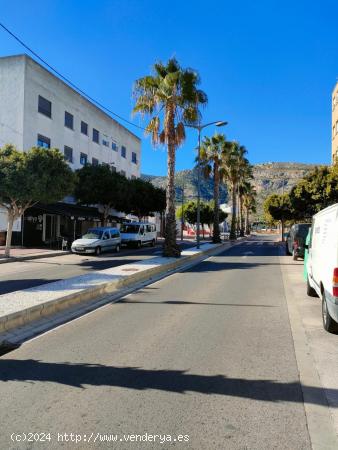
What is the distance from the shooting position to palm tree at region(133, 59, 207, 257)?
23.4 metres

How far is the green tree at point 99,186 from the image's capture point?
3569cm

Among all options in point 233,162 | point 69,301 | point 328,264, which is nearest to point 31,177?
point 69,301

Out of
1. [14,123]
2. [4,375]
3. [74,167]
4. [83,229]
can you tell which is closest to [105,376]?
[4,375]

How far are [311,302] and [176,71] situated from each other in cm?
1685

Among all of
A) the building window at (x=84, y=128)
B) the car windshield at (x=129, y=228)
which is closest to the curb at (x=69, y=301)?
the car windshield at (x=129, y=228)

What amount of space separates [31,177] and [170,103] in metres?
8.18

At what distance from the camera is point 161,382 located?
4.98m

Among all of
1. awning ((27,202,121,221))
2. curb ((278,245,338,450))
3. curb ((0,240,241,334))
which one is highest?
awning ((27,202,121,221))

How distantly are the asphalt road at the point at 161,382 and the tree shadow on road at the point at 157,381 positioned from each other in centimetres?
1

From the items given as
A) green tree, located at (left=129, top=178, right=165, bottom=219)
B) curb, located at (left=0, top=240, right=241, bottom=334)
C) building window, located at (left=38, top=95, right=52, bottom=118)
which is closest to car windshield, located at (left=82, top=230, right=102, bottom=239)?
curb, located at (left=0, top=240, right=241, bottom=334)

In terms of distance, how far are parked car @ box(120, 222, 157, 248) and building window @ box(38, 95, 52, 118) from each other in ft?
34.9

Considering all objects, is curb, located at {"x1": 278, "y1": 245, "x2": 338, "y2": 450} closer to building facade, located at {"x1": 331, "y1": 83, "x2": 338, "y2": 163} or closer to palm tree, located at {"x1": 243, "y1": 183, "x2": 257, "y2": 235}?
building facade, located at {"x1": 331, "y1": 83, "x2": 338, "y2": 163}

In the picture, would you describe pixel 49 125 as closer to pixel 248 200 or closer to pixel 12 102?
pixel 12 102

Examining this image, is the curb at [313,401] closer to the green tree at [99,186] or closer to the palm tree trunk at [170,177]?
the palm tree trunk at [170,177]
